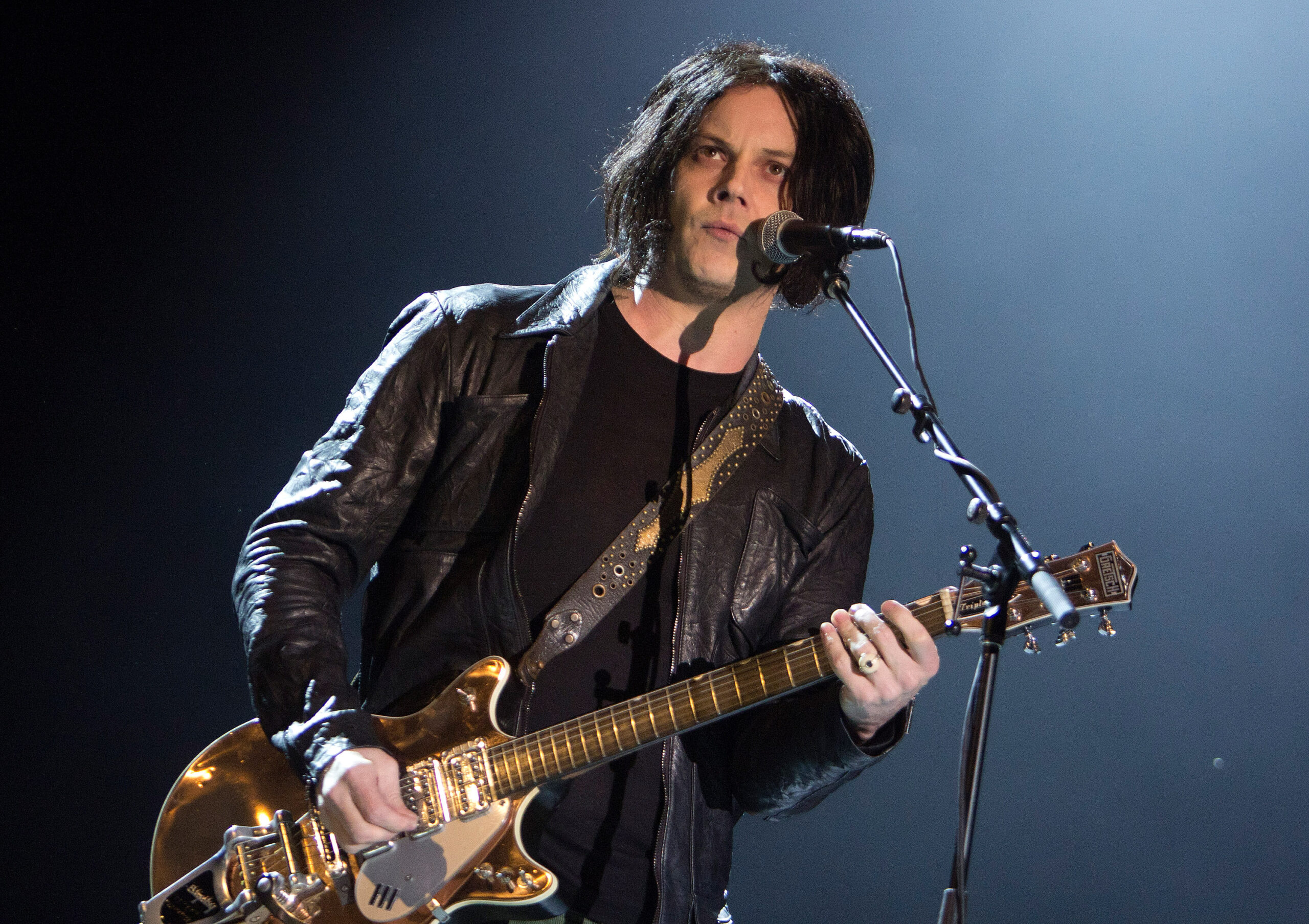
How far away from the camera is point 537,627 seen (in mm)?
2146

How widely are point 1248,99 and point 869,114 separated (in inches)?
58.0

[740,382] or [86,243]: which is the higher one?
[86,243]

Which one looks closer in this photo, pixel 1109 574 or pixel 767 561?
pixel 1109 574

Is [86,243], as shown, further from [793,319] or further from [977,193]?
[977,193]

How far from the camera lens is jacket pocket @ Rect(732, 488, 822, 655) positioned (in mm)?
2330

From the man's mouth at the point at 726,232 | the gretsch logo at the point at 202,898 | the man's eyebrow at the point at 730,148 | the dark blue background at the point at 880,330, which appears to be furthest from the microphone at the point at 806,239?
the dark blue background at the point at 880,330

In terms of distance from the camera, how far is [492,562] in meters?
2.14

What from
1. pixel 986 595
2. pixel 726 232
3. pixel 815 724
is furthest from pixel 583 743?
pixel 726 232

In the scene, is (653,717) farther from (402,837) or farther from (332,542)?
(332,542)

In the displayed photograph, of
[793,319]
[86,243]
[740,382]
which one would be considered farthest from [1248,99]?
[86,243]

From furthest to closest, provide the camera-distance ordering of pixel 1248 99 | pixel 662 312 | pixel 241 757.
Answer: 1. pixel 1248 99
2. pixel 662 312
3. pixel 241 757

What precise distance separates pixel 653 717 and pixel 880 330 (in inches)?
105

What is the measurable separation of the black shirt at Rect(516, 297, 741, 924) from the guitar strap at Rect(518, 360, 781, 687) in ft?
0.10

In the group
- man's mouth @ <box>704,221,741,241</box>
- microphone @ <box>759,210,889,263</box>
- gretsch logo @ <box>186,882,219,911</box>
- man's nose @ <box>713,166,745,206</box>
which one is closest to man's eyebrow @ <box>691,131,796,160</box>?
man's nose @ <box>713,166,745,206</box>
